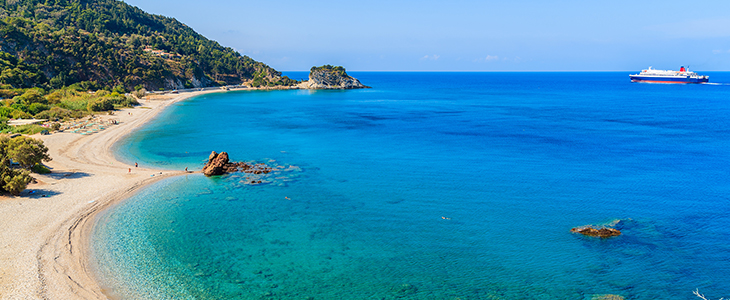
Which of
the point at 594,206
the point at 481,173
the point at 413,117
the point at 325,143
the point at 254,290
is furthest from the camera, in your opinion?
the point at 413,117

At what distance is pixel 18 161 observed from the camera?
45.2 metres

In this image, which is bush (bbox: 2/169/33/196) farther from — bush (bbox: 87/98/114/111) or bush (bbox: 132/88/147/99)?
bush (bbox: 132/88/147/99)

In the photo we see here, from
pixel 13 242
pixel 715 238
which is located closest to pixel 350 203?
pixel 13 242

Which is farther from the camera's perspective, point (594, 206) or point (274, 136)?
point (274, 136)

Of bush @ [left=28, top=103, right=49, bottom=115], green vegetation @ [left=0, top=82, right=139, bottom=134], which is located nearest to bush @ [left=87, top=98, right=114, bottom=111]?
green vegetation @ [left=0, top=82, right=139, bottom=134]

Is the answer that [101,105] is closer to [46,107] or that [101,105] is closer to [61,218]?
[46,107]

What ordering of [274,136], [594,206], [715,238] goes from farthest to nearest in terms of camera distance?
[274,136] < [594,206] < [715,238]

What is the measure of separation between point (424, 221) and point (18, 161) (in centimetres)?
4439

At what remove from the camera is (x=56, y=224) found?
114 feet

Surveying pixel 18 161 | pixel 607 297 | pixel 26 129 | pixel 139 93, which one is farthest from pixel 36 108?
pixel 607 297

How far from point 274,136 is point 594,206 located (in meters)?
Result: 57.2

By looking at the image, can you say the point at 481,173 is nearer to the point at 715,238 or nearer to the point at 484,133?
the point at 715,238

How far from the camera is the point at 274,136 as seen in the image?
3169 inches

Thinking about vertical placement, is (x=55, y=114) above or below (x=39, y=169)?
above
